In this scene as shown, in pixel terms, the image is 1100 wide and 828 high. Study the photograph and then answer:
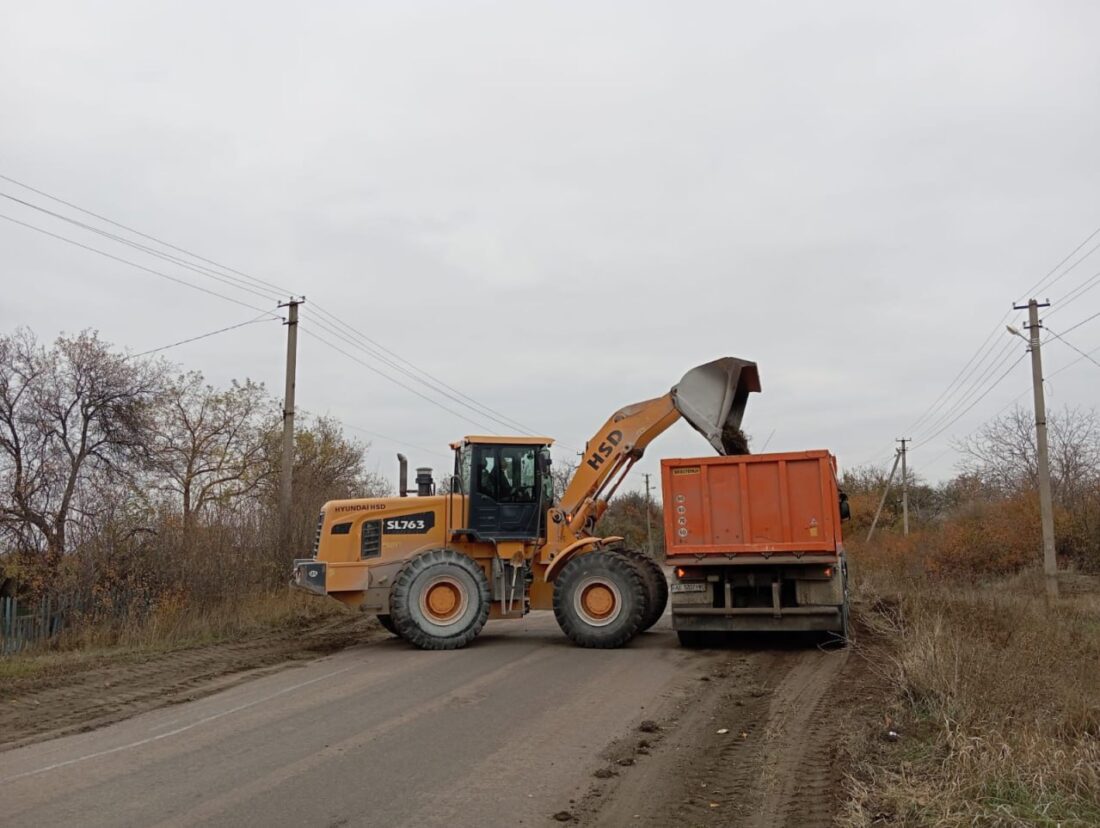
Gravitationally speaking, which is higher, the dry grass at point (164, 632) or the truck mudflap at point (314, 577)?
the truck mudflap at point (314, 577)

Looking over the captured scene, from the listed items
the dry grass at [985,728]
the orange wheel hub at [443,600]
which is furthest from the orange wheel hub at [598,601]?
the dry grass at [985,728]

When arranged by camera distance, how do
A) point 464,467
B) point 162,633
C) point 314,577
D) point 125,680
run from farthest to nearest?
point 162,633
point 464,467
point 314,577
point 125,680

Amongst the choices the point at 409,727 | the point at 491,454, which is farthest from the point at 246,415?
the point at 409,727

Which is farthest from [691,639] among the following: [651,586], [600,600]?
[600,600]

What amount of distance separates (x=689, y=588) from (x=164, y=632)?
866 centimetres

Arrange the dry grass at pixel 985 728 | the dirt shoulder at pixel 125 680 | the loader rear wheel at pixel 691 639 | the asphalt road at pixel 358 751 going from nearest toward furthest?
the dry grass at pixel 985 728 < the asphalt road at pixel 358 751 < the dirt shoulder at pixel 125 680 < the loader rear wheel at pixel 691 639

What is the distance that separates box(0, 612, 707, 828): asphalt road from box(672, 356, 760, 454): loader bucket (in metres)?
3.65

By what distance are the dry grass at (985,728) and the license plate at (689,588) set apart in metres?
2.58

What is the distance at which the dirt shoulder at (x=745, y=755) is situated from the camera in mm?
5734

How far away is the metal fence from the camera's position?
13.9 metres

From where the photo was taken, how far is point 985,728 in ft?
20.9

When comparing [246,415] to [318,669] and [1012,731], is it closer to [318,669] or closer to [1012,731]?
[318,669]

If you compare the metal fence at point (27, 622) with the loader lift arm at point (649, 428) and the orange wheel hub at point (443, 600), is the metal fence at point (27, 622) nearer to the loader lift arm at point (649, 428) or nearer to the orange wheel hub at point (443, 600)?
the orange wheel hub at point (443, 600)

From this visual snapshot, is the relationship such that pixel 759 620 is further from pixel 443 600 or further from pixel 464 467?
pixel 464 467
